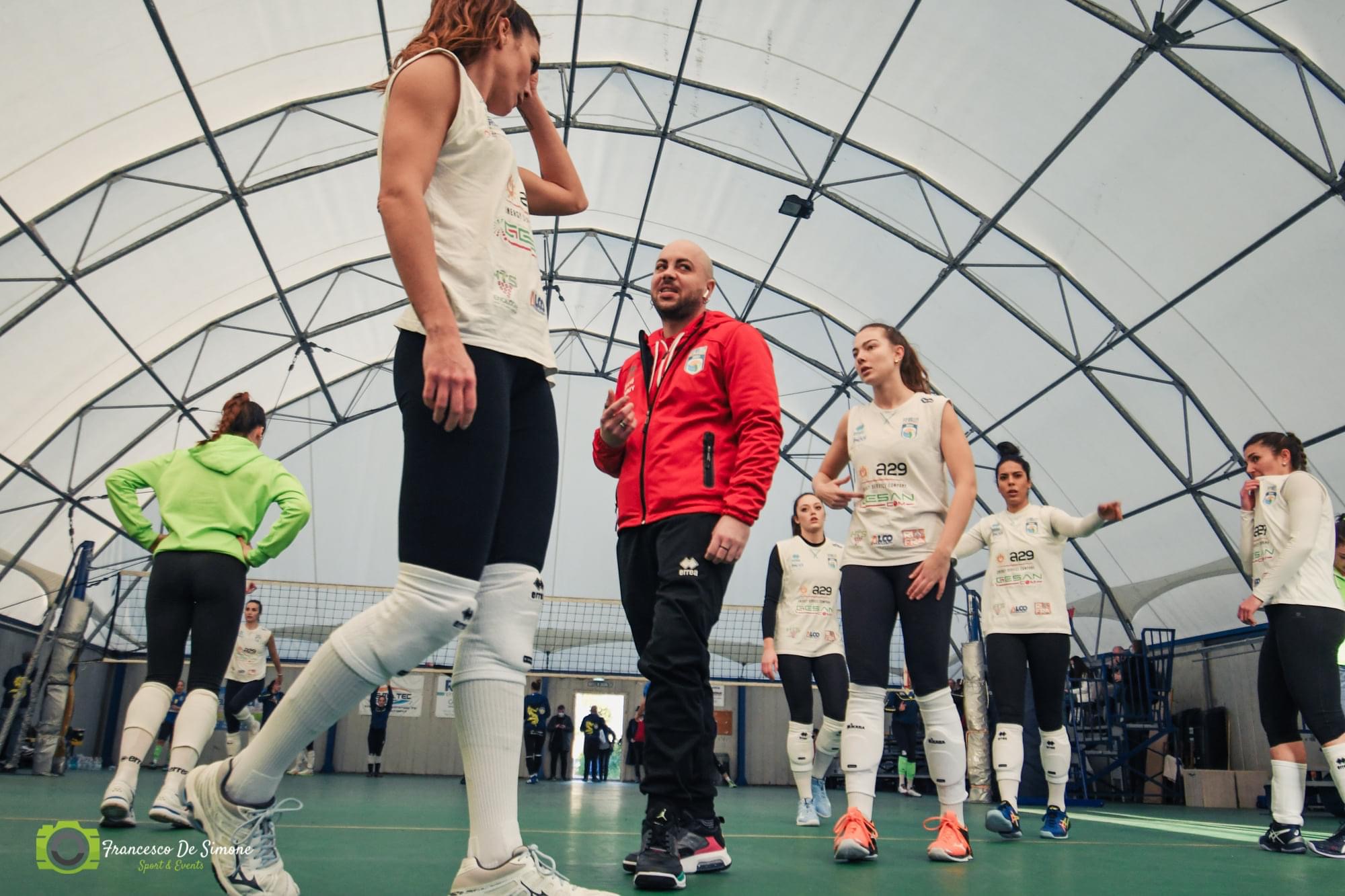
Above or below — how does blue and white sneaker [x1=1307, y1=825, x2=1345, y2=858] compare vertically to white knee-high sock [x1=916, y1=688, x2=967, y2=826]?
below

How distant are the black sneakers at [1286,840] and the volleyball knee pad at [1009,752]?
106 centimetres

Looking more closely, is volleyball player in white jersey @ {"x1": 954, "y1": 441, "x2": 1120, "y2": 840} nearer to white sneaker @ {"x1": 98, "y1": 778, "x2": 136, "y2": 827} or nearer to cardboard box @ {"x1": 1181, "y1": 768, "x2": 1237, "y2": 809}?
white sneaker @ {"x1": 98, "y1": 778, "x2": 136, "y2": 827}

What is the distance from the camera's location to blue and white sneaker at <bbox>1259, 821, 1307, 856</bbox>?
13.3 feet

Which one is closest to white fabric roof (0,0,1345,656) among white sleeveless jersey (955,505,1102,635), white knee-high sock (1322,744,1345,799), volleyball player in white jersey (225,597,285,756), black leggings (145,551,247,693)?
volleyball player in white jersey (225,597,285,756)

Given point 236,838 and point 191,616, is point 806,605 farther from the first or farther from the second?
point 236,838

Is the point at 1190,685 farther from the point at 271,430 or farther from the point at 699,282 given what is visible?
the point at 271,430

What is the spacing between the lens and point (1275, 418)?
10805mm

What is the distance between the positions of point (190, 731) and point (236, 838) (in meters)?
1.93

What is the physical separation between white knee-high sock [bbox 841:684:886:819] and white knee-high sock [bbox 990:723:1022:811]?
143 centimetres

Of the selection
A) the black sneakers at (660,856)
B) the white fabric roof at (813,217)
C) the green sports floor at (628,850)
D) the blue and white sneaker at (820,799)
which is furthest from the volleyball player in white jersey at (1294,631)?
the white fabric roof at (813,217)

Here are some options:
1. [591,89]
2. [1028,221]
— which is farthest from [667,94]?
[1028,221]

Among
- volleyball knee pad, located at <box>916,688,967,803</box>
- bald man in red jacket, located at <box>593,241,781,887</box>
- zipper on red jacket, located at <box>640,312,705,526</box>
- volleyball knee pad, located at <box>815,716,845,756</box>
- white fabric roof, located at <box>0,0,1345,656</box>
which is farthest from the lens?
white fabric roof, located at <box>0,0,1345,656</box>

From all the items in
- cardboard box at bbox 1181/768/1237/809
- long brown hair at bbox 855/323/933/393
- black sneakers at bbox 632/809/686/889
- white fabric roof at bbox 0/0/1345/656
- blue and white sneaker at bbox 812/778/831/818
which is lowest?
cardboard box at bbox 1181/768/1237/809

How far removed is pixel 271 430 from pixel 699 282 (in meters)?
15.3
